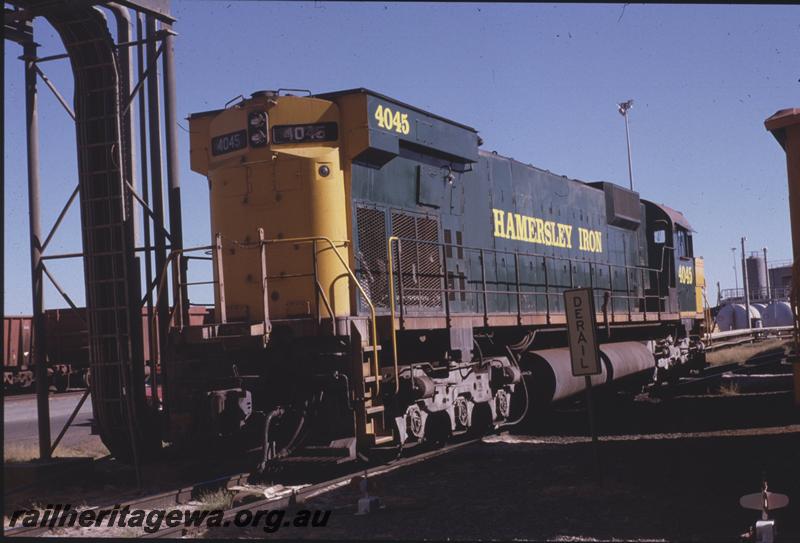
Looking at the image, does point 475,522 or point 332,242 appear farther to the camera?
point 332,242

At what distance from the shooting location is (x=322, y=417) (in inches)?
364

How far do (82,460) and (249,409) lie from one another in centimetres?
264

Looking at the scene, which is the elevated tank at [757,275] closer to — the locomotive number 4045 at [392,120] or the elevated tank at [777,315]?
the elevated tank at [777,315]

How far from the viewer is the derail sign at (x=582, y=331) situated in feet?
27.7

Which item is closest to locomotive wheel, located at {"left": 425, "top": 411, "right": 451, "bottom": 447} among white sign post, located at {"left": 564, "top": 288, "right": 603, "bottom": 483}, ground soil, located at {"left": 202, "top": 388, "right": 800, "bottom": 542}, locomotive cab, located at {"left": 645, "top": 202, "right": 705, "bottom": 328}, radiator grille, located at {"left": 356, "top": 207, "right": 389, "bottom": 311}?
ground soil, located at {"left": 202, "top": 388, "right": 800, "bottom": 542}

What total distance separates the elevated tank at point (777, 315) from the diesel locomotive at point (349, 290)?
180ft

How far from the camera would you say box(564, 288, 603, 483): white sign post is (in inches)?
333

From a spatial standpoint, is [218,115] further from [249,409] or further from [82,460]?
[82,460]

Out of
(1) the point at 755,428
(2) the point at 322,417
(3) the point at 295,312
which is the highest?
(3) the point at 295,312

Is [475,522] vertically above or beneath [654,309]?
beneath

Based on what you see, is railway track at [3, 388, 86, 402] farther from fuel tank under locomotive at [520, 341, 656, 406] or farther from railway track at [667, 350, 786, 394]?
railway track at [667, 350, 786, 394]

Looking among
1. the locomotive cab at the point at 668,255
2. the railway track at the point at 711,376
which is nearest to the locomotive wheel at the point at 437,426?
the railway track at the point at 711,376

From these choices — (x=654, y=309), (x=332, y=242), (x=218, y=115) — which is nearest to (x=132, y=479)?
(x=332, y=242)

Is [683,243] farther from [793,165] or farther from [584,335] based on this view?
[584,335]
